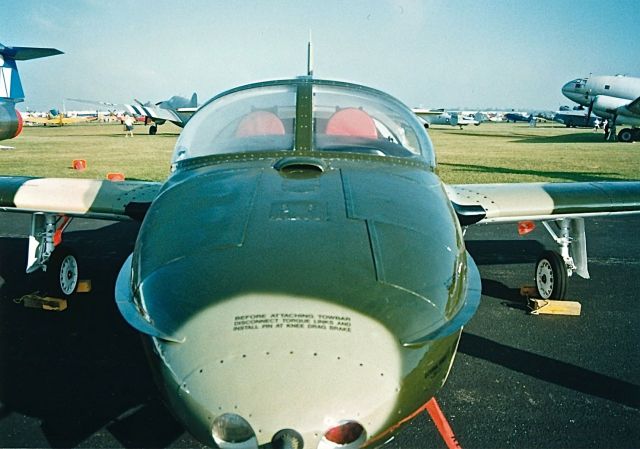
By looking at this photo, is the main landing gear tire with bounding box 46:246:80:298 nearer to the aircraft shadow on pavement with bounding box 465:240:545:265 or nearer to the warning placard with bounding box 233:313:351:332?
the warning placard with bounding box 233:313:351:332

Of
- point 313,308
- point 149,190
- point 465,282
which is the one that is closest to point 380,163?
point 465,282

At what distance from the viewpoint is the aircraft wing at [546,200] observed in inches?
199

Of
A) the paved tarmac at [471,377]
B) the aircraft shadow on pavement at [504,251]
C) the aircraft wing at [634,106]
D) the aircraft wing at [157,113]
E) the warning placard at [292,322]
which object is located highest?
the aircraft wing at [634,106]

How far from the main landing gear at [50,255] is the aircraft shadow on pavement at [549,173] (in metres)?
13.5

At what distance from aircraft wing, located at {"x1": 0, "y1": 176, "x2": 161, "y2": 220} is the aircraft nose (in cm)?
334

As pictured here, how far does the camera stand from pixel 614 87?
38906mm

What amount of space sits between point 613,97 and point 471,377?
41479 millimetres

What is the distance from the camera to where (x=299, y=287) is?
79.7 inches

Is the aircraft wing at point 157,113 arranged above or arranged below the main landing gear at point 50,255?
above

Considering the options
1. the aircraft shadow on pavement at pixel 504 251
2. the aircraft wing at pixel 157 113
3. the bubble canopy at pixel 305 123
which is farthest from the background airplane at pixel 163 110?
the bubble canopy at pixel 305 123

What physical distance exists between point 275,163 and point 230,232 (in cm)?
89

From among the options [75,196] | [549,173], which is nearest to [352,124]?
[75,196]

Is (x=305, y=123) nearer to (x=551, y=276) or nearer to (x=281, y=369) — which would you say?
(x=281, y=369)

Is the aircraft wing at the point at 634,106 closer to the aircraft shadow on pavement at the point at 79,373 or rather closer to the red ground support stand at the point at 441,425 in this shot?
the aircraft shadow on pavement at the point at 79,373
